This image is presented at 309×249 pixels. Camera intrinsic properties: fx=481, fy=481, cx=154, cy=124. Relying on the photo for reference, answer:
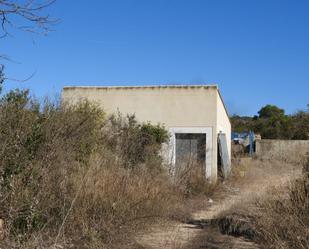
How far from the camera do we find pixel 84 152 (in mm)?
10422

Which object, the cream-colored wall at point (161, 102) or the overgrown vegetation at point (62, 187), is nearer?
the overgrown vegetation at point (62, 187)

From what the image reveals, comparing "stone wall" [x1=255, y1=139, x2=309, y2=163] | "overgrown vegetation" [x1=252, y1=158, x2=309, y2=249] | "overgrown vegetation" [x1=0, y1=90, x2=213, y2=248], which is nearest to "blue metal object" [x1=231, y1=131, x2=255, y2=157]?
"stone wall" [x1=255, y1=139, x2=309, y2=163]

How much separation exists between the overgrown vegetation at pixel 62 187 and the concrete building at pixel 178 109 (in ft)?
24.4

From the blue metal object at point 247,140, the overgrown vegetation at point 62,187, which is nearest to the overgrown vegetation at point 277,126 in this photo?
the blue metal object at point 247,140

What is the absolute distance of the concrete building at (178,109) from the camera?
18.1 m

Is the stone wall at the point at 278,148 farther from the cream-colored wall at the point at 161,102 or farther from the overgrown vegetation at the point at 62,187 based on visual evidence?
the overgrown vegetation at the point at 62,187

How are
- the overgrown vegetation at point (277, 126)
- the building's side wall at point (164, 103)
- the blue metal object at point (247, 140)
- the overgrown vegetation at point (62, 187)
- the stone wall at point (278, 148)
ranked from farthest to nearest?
the overgrown vegetation at point (277, 126), the blue metal object at point (247, 140), the stone wall at point (278, 148), the building's side wall at point (164, 103), the overgrown vegetation at point (62, 187)

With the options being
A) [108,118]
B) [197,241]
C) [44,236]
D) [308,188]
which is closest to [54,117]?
[44,236]

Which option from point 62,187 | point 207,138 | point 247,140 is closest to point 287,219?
point 62,187

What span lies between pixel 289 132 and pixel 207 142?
25911 millimetres

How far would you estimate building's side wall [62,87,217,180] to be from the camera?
18281 millimetres

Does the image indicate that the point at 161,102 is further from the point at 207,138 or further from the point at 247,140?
the point at 247,140

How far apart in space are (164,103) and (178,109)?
612 mm

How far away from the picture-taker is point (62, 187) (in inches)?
294
